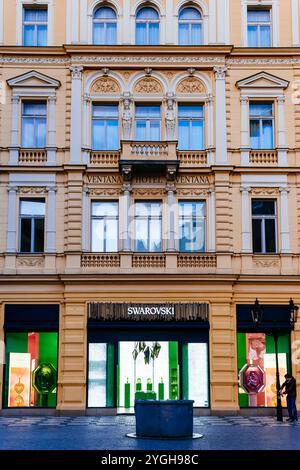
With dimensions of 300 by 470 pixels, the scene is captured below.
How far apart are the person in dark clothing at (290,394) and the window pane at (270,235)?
562cm

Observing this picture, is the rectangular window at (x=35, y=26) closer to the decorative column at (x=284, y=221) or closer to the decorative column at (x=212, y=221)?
the decorative column at (x=212, y=221)

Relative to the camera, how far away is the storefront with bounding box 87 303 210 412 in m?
27.7

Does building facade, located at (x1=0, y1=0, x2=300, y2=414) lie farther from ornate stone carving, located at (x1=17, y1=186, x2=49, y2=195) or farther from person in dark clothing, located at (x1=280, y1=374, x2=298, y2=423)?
person in dark clothing, located at (x1=280, y1=374, x2=298, y2=423)

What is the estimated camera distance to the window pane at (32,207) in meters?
29.0

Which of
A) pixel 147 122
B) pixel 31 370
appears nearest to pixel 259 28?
pixel 147 122

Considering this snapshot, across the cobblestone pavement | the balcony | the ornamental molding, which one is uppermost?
the balcony

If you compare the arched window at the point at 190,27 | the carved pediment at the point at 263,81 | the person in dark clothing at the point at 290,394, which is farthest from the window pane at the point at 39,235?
the person in dark clothing at the point at 290,394

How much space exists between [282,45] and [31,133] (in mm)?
11307

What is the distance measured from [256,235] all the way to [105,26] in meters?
11.1

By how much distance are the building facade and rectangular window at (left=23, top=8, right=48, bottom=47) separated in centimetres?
6

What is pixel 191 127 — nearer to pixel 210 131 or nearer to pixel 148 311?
pixel 210 131

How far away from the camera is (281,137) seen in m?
29.5

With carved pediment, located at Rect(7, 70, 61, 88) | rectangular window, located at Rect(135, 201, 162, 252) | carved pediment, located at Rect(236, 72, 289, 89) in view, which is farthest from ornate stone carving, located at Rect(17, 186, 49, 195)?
carved pediment, located at Rect(236, 72, 289, 89)
